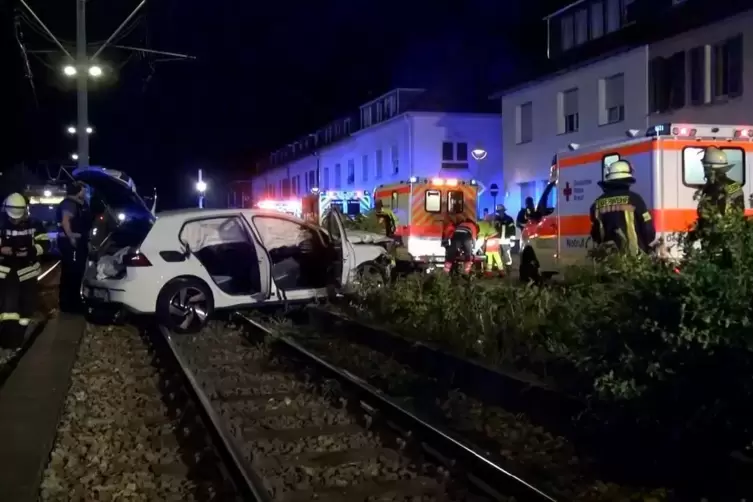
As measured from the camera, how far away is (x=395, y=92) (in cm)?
4244

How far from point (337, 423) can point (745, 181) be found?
25.6 ft

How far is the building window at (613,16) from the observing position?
2723 centimetres

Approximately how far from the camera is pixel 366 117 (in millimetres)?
47438

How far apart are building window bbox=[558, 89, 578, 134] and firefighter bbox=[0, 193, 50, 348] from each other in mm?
20244

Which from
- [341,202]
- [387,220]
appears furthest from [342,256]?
[341,202]

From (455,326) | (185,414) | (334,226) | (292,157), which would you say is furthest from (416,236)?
(292,157)

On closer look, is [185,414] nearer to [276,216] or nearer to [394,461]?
[394,461]

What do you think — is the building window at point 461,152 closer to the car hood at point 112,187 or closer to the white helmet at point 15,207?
the car hood at point 112,187

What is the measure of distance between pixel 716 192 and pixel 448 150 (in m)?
32.7

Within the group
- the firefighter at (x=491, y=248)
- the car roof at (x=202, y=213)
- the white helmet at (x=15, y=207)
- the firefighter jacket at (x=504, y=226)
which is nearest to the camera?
the white helmet at (x=15, y=207)

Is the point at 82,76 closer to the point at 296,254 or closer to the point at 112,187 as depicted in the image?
the point at 112,187

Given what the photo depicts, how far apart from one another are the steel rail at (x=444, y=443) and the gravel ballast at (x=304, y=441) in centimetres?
17

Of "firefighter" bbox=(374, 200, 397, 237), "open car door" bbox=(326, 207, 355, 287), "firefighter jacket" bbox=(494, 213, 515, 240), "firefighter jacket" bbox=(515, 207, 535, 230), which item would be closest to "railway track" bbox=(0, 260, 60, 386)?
"open car door" bbox=(326, 207, 355, 287)

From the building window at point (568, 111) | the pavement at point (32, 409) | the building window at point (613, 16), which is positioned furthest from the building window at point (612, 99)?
the pavement at point (32, 409)
